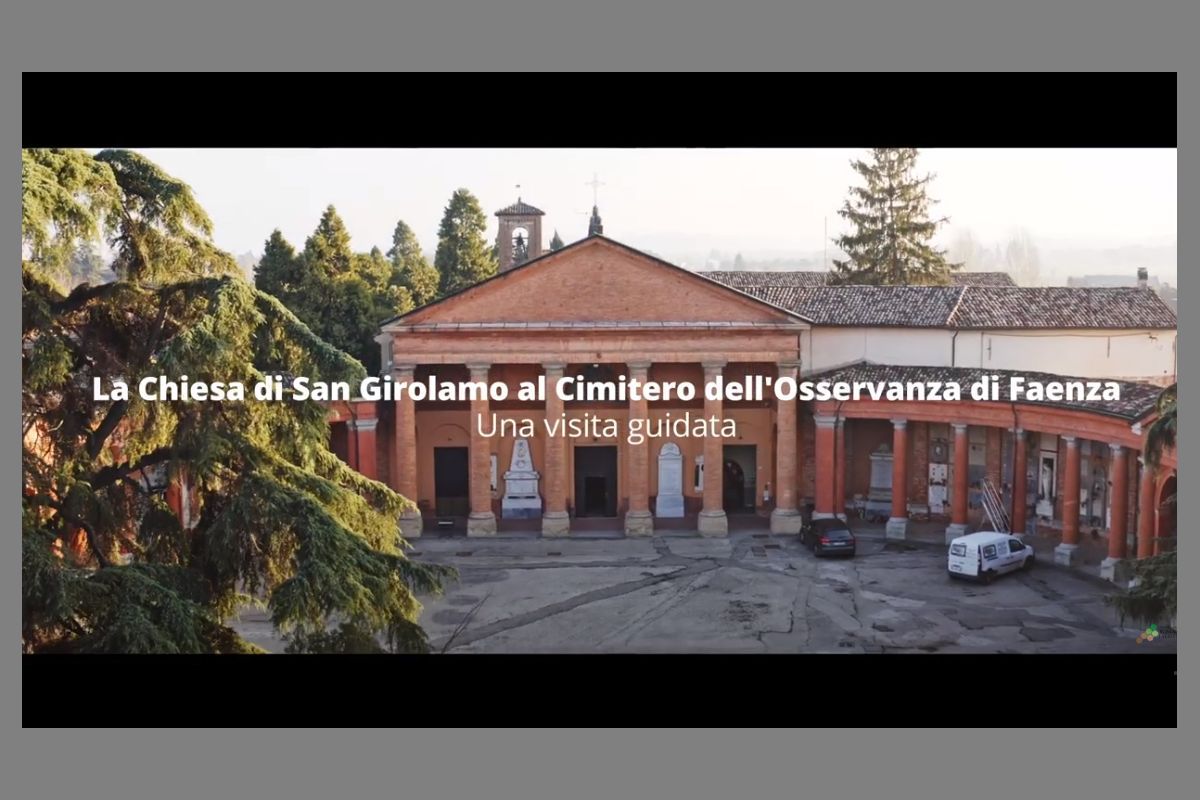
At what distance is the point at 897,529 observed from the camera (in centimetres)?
2180

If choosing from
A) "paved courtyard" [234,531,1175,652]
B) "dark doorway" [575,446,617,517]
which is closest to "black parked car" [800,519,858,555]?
"paved courtyard" [234,531,1175,652]

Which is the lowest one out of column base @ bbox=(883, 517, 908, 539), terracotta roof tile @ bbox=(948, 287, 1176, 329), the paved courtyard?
the paved courtyard

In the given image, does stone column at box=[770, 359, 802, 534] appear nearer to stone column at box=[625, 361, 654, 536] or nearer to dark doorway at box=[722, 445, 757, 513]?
dark doorway at box=[722, 445, 757, 513]

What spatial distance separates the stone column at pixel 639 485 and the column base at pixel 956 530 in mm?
5197

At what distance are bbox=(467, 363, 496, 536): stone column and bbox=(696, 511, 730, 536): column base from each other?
3594 mm

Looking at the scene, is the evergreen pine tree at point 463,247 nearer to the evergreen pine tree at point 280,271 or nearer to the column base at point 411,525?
the evergreen pine tree at point 280,271

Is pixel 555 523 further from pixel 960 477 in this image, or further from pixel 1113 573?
pixel 1113 573

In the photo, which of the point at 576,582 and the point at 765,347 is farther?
the point at 765,347

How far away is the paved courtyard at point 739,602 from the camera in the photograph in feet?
52.7

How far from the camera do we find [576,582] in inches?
731

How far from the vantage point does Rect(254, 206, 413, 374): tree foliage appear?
778 inches
